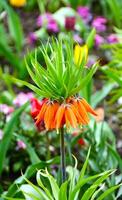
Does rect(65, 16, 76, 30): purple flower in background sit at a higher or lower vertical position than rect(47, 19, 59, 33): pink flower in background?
lower

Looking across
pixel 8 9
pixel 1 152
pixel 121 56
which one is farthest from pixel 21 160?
pixel 8 9

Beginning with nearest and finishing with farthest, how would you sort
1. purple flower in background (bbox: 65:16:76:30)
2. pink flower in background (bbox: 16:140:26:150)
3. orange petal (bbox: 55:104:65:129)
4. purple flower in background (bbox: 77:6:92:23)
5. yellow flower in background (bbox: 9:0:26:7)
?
1. orange petal (bbox: 55:104:65:129)
2. pink flower in background (bbox: 16:140:26:150)
3. purple flower in background (bbox: 65:16:76:30)
4. purple flower in background (bbox: 77:6:92:23)
5. yellow flower in background (bbox: 9:0:26:7)

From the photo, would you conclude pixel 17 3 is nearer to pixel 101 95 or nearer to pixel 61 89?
pixel 101 95

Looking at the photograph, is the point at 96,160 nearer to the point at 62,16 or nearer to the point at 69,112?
the point at 69,112

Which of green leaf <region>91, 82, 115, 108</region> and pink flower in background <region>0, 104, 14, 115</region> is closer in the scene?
pink flower in background <region>0, 104, 14, 115</region>

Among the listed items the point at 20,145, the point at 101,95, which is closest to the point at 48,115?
the point at 20,145

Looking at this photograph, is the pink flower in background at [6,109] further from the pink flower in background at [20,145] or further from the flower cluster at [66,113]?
the flower cluster at [66,113]

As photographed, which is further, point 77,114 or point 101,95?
point 101,95

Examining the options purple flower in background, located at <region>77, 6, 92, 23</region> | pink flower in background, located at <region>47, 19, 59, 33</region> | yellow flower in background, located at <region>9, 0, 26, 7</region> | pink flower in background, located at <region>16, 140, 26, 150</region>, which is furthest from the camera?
yellow flower in background, located at <region>9, 0, 26, 7</region>

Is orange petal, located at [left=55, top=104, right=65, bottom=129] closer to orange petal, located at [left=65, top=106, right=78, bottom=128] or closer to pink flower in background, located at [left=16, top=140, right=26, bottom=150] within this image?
orange petal, located at [left=65, top=106, right=78, bottom=128]

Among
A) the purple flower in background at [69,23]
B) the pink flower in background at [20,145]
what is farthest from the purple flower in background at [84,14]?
the pink flower in background at [20,145]

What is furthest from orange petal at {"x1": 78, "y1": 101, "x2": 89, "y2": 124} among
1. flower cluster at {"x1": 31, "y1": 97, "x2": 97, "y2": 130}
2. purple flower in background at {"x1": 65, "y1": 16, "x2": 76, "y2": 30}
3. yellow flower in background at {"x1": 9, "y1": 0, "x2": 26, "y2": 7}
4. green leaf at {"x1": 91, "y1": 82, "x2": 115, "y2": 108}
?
yellow flower in background at {"x1": 9, "y1": 0, "x2": 26, "y2": 7}
